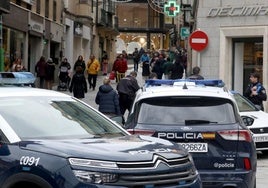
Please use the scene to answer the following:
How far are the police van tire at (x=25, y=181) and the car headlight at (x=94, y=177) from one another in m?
0.29

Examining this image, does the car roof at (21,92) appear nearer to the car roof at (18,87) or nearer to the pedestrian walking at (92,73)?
the car roof at (18,87)

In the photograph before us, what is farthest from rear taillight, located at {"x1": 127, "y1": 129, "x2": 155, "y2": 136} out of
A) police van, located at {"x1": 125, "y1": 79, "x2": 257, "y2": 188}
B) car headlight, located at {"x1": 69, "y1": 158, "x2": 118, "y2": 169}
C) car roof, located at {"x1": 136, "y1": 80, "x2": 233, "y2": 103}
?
car headlight, located at {"x1": 69, "y1": 158, "x2": 118, "y2": 169}

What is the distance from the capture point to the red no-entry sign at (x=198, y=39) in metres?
24.1

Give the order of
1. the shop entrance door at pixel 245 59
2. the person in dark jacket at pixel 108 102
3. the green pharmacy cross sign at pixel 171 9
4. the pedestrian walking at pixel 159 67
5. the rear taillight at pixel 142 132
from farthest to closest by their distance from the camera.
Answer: the green pharmacy cross sign at pixel 171 9
the pedestrian walking at pixel 159 67
the shop entrance door at pixel 245 59
the person in dark jacket at pixel 108 102
the rear taillight at pixel 142 132

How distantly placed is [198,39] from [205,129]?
15.8 m

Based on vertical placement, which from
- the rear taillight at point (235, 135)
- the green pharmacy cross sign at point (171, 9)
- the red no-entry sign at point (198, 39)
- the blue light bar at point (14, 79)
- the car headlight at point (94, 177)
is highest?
the green pharmacy cross sign at point (171, 9)

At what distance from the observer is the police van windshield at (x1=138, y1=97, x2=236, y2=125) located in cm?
872

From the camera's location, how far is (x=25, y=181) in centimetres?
642

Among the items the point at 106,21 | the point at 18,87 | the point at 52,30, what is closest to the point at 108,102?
the point at 18,87

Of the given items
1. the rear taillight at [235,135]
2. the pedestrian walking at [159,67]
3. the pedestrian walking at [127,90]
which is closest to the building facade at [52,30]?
the pedestrian walking at [159,67]

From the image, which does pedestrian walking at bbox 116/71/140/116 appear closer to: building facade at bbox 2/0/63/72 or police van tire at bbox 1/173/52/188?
building facade at bbox 2/0/63/72

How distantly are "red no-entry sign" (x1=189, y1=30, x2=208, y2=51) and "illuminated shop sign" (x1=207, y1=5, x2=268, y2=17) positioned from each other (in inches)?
40.2

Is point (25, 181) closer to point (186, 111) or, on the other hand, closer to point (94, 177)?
point (94, 177)

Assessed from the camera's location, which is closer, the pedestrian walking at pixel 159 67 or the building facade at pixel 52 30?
the building facade at pixel 52 30
